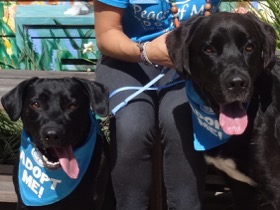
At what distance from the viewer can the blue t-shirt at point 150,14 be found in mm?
3508

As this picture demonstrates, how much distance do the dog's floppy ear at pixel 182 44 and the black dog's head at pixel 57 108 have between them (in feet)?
1.58

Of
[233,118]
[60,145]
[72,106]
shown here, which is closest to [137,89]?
[72,106]

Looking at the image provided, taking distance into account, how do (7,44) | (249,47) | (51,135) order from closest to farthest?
(249,47)
(51,135)
(7,44)

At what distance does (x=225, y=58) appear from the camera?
300 cm

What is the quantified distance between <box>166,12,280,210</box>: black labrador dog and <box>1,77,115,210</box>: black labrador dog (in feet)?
1.77

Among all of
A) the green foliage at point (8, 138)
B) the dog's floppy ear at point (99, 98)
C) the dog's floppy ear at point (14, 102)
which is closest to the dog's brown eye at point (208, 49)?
the dog's floppy ear at point (99, 98)

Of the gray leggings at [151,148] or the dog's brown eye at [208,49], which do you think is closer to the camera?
the dog's brown eye at [208,49]

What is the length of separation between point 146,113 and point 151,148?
195 mm

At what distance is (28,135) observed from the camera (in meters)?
3.52

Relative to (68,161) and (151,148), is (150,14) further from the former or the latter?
(68,161)

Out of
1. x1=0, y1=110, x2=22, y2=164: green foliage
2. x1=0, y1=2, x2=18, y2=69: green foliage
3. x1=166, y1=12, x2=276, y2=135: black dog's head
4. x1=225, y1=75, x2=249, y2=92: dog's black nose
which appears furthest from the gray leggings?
x1=0, y1=2, x2=18, y2=69: green foliage

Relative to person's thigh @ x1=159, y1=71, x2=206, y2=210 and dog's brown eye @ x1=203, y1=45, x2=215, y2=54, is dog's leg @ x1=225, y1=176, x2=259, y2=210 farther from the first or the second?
dog's brown eye @ x1=203, y1=45, x2=215, y2=54

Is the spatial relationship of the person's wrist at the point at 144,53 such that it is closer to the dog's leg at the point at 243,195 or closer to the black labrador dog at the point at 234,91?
the black labrador dog at the point at 234,91

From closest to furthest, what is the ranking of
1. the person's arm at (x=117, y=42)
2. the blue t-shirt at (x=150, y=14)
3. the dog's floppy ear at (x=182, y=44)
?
the dog's floppy ear at (x=182, y=44)
the person's arm at (x=117, y=42)
the blue t-shirt at (x=150, y=14)
